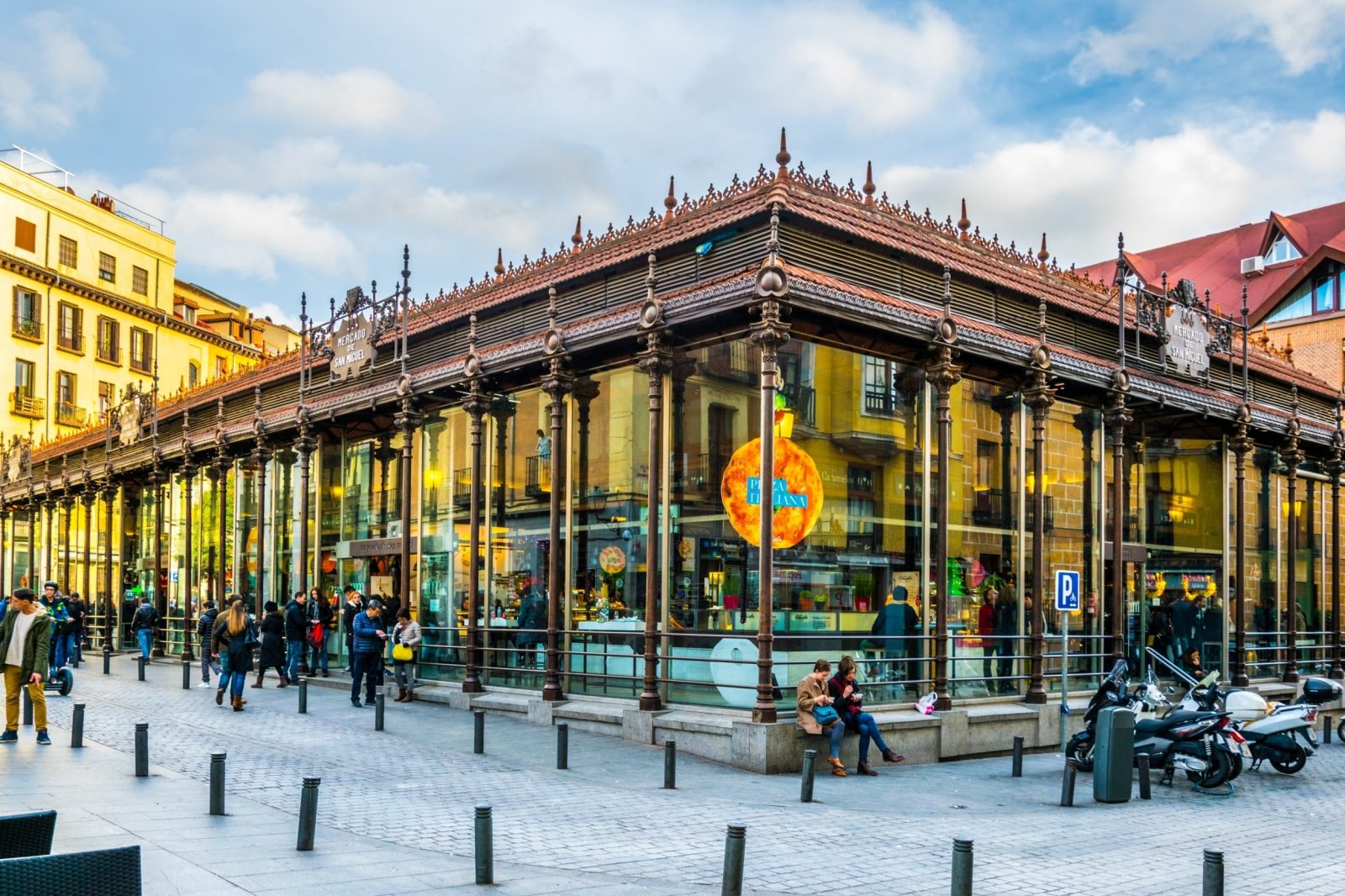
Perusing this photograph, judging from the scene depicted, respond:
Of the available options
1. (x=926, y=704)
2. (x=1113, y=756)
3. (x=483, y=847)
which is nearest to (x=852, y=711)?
(x=926, y=704)

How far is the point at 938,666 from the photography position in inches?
689

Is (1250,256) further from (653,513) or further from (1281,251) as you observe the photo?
(653,513)

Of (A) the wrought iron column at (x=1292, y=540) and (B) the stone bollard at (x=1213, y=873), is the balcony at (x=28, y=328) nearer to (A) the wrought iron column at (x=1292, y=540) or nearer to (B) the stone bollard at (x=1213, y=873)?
(A) the wrought iron column at (x=1292, y=540)

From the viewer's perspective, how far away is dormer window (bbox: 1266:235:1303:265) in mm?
51500

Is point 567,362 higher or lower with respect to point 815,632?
higher

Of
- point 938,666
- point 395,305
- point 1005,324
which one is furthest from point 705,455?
point 395,305

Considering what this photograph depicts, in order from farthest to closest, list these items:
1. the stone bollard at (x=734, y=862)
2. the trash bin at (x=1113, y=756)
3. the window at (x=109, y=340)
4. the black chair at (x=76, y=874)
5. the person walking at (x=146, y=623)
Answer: the window at (x=109, y=340)
the person walking at (x=146, y=623)
the trash bin at (x=1113, y=756)
the stone bollard at (x=734, y=862)
the black chair at (x=76, y=874)

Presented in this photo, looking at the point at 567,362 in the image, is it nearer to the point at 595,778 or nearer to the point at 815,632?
the point at 815,632

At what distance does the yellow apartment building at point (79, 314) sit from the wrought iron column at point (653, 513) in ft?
131

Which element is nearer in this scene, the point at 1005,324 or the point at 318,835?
the point at 318,835

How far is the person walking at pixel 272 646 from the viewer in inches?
959

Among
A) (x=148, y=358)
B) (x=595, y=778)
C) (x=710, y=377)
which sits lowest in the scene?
(x=595, y=778)

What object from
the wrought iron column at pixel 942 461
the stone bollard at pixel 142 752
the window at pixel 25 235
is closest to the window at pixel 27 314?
the window at pixel 25 235

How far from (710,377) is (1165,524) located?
455 inches
